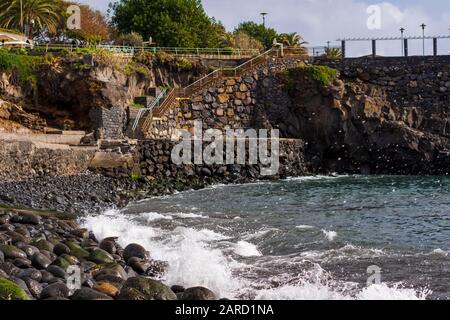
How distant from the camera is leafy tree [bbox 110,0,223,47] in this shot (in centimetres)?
4903

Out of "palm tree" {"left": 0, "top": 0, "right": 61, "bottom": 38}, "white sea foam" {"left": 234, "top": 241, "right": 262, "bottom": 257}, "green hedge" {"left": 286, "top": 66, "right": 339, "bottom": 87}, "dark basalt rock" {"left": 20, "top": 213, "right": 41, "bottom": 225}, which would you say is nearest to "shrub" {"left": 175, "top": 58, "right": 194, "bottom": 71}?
"green hedge" {"left": 286, "top": 66, "right": 339, "bottom": 87}

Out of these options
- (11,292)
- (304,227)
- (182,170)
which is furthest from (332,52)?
(11,292)

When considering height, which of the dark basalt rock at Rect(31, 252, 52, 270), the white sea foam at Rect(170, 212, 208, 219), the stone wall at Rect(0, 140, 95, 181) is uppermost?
the stone wall at Rect(0, 140, 95, 181)

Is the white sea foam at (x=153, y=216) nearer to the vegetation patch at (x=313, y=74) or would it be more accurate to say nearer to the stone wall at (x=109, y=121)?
the stone wall at (x=109, y=121)

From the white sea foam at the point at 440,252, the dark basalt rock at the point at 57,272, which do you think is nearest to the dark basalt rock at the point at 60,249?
the dark basalt rock at the point at 57,272

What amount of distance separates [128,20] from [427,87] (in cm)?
2429

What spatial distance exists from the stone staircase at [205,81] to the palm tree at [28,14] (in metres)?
14.3


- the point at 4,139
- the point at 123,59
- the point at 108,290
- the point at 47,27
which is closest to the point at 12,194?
the point at 4,139

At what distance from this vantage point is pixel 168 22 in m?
49.2

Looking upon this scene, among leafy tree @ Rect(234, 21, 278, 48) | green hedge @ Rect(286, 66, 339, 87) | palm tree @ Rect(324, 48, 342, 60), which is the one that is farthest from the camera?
leafy tree @ Rect(234, 21, 278, 48)

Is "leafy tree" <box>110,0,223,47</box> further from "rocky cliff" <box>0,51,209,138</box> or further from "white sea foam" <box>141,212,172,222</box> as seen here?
"white sea foam" <box>141,212,172,222</box>

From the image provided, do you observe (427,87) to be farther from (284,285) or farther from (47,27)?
(284,285)

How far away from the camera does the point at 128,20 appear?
51469mm

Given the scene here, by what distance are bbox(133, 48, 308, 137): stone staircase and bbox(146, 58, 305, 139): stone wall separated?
24 centimetres
